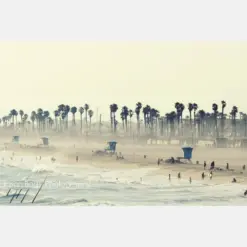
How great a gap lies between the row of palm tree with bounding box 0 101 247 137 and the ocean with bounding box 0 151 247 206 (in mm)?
222

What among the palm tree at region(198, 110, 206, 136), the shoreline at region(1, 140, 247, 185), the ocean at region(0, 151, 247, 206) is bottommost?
the ocean at region(0, 151, 247, 206)

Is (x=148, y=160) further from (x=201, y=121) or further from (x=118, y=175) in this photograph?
(x=201, y=121)

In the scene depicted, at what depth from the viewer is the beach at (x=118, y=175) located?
2.52 metres

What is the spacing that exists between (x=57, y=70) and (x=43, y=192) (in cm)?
76

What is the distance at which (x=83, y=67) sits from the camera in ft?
8.43

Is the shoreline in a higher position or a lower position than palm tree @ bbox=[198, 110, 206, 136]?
lower

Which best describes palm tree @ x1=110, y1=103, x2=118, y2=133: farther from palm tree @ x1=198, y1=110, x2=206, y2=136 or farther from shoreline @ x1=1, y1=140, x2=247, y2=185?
palm tree @ x1=198, y1=110, x2=206, y2=136

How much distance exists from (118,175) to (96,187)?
0.15 m

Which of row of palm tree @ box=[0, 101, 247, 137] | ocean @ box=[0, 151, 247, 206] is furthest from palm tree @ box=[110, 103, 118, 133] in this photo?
ocean @ box=[0, 151, 247, 206]

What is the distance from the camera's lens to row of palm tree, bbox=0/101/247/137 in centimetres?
253
